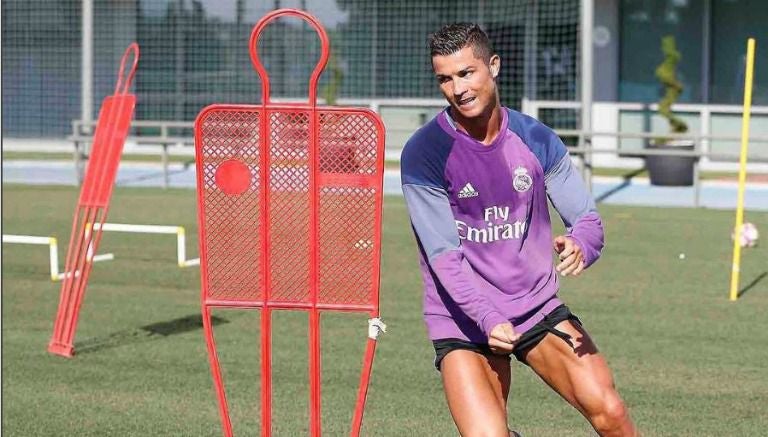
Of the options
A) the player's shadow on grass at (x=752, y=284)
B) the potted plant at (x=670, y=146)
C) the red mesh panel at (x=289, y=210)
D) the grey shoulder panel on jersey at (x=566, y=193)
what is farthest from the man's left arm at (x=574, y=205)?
the potted plant at (x=670, y=146)

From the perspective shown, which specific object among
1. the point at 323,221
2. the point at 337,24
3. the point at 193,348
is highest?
the point at 337,24

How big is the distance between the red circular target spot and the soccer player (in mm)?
748

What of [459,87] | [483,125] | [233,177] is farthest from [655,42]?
[459,87]

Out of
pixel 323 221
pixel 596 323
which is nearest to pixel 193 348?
pixel 596 323

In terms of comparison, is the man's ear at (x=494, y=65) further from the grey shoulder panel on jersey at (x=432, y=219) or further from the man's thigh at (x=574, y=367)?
the man's thigh at (x=574, y=367)

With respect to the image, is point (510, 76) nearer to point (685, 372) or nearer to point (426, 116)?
point (426, 116)

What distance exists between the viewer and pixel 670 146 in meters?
23.0

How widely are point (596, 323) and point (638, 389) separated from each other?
229 centimetres

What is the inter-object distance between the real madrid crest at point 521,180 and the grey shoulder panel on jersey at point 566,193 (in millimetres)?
113

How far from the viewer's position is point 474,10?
86.8 ft

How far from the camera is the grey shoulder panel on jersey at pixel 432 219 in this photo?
516 centimetres

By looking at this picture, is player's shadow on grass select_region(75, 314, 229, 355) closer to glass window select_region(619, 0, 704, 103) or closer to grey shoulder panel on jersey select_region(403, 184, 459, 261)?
grey shoulder panel on jersey select_region(403, 184, 459, 261)

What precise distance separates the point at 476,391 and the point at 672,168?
18.4 meters

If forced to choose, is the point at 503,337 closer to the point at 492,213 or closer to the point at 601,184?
the point at 492,213
